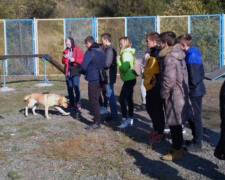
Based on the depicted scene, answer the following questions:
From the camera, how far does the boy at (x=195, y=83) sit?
633cm

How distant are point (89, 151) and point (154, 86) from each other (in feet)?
4.62

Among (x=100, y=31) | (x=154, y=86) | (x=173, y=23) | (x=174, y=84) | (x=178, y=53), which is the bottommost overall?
(x=154, y=86)

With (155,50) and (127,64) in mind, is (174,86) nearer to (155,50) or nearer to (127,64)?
(155,50)

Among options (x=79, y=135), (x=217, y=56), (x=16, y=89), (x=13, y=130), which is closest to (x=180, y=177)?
(x=79, y=135)

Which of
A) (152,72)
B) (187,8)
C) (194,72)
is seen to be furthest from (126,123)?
(187,8)

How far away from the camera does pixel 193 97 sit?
21.2ft

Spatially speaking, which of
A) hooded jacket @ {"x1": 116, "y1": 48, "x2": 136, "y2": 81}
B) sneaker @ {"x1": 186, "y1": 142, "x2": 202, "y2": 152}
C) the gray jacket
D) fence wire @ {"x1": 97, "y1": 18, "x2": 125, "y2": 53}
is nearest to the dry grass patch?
sneaker @ {"x1": 186, "y1": 142, "x2": 202, "y2": 152}

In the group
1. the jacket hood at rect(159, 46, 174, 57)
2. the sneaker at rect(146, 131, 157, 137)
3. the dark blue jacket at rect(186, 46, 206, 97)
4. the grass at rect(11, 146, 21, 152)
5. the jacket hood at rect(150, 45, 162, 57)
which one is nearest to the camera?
the jacket hood at rect(159, 46, 174, 57)

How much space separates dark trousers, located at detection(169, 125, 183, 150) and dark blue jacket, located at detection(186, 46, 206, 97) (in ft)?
2.16

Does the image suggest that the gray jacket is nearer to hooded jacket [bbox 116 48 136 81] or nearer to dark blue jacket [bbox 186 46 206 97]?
hooded jacket [bbox 116 48 136 81]

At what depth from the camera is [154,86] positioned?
6.80 m

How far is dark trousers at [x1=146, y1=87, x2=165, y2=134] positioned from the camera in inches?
272

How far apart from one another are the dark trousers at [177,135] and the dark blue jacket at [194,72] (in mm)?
659

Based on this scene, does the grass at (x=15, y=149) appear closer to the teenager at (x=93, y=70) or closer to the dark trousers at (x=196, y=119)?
the teenager at (x=93, y=70)
